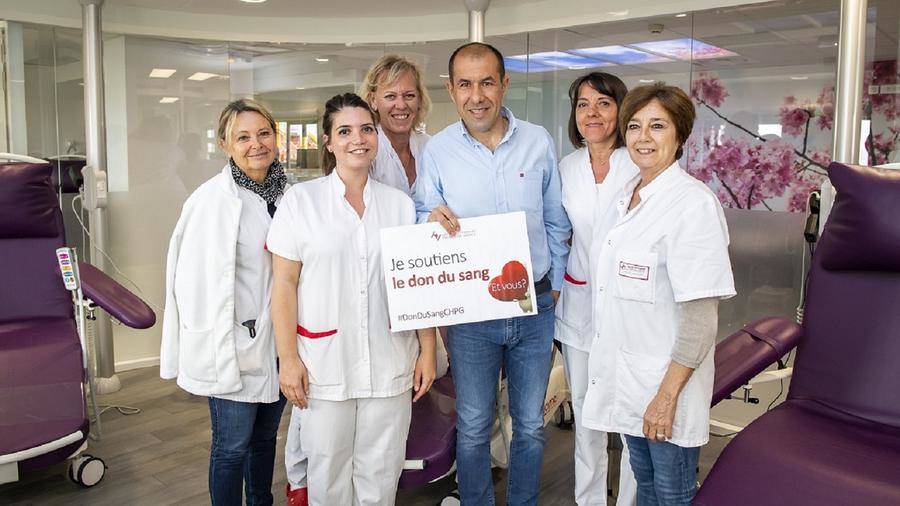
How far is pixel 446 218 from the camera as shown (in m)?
2.06

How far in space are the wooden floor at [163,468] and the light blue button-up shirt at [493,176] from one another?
1.24 meters

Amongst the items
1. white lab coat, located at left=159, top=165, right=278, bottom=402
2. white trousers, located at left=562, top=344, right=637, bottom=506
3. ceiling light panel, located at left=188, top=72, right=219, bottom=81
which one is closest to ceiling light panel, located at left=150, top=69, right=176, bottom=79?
ceiling light panel, located at left=188, top=72, right=219, bottom=81

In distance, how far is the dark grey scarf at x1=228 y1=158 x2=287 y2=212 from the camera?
7.25 feet

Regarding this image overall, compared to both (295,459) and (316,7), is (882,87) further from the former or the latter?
(316,7)

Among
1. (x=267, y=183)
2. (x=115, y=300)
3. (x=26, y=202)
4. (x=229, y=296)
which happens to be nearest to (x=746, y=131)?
(x=267, y=183)

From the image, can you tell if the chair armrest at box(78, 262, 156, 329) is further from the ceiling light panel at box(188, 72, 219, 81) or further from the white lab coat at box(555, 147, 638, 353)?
the ceiling light panel at box(188, 72, 219, 81)

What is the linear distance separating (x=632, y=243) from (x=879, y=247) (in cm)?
86

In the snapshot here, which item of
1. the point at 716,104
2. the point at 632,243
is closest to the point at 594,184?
the point at 632,243

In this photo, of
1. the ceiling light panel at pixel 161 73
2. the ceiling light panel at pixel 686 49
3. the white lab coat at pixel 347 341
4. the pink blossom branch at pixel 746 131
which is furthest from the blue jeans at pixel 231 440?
the ceiling light panel at pixel 161 73

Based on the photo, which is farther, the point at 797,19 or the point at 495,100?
the point at 797,19

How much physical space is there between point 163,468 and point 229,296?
1474 millimetres

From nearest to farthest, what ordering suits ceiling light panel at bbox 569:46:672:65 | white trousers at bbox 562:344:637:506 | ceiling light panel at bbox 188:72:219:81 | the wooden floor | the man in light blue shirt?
the man in light blue shirt
white trousers at bbox 562:344:637:506
the wooden floor
ceiling light panel at bbox 569:46:672:65
ceiling light panel at bbox 188:72:219:81

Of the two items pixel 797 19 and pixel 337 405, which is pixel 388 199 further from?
pixel 797 19

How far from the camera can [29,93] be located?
4.14 m
